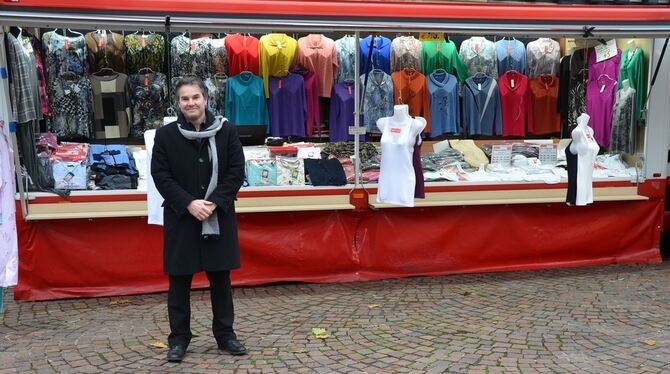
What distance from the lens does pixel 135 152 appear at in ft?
20.7

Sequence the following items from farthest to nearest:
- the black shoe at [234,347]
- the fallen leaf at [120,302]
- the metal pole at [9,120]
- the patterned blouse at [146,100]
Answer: the patterned blouse at [146,100] → the fallen leaf at [120,302] → the metal pole at [9,120] → the black shoe at [234,347]

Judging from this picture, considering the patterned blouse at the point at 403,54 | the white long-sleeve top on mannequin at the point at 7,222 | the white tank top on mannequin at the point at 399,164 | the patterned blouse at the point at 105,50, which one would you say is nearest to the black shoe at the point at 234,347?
the white long-sleeve top on mannequin at the point at 7,222

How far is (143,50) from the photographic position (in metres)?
6.84

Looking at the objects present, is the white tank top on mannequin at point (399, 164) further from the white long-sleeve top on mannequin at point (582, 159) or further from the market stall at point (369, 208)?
the white long-sleeve top on mannequin at point (582, 159)

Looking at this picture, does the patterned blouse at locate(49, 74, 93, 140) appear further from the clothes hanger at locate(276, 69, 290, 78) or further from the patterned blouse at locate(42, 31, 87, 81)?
the clothes hanger at locate(276, 69, 290, 78)

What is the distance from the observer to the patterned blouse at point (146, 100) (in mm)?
6758

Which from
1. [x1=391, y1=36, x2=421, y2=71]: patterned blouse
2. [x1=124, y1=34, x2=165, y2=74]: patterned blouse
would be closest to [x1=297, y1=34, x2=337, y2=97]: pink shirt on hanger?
[x1=391, y1=36, x2=421, y2=71]: patterned blouse

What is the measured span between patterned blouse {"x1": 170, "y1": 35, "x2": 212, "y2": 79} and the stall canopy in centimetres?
174

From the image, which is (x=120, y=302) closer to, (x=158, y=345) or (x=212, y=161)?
(x=158, y=345)

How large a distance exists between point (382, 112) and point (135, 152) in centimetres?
262

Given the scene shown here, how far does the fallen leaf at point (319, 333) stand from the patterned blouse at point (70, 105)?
11.3ft

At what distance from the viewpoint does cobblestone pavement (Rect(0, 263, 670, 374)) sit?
416cm

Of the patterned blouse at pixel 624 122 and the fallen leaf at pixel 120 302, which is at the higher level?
the patterned blouse at pixel 624 122

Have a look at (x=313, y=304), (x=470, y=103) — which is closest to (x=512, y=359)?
(x=313, y=304)
